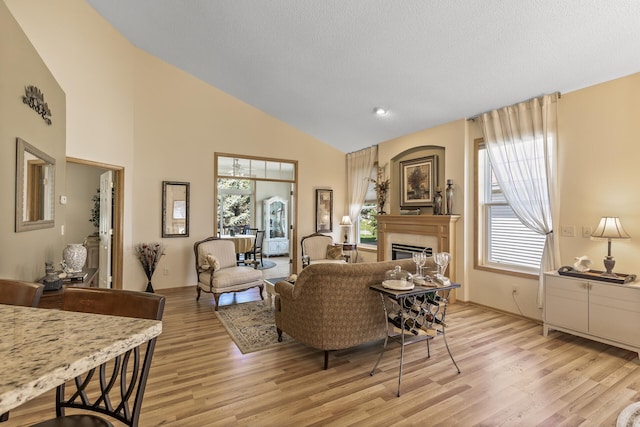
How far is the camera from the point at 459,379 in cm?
254

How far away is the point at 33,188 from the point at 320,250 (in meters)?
4.22

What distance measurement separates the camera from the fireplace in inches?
200

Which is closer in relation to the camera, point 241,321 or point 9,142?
point 9,142

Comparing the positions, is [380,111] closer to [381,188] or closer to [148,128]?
[381,188]

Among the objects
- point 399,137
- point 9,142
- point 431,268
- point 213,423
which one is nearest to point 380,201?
point 399,137

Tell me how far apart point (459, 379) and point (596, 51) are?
10.9 ft

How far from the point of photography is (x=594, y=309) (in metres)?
3.11

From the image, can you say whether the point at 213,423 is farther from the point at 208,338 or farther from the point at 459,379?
the point at 459,379

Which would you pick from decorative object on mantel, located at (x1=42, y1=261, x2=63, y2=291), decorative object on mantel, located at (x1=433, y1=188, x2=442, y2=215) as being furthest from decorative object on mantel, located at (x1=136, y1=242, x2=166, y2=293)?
decorative object on mantel, located at (x1=433, y1=188, x2=442, y2=215)

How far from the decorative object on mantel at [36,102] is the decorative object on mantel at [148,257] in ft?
8.17

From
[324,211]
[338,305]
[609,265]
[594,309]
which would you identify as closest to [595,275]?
[609,265]

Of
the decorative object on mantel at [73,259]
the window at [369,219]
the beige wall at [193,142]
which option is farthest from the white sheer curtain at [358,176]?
the decorative object on mantel at [73,259]

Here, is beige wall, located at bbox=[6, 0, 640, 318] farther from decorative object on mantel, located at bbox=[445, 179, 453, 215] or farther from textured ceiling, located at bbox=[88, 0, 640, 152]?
textured ceiling, located at bbox=[88, 0, 640, 152]

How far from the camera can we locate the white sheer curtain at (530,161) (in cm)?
369
